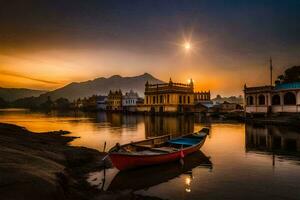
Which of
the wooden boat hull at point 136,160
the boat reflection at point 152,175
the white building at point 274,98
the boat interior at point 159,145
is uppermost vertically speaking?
the white building at point 274,98

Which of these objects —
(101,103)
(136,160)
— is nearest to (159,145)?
(136,160)

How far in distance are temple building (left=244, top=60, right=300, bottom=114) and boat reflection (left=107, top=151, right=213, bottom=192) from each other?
46299 mm

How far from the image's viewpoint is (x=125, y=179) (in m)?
16.1

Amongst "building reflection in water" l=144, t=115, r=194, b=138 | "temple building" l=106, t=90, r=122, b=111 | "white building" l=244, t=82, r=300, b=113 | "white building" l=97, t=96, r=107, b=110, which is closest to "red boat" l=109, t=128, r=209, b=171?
"building reflection in water" l=144, t=115, r=194, b=138

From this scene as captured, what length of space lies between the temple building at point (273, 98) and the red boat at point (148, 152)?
42411mm

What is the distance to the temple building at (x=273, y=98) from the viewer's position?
191 feet

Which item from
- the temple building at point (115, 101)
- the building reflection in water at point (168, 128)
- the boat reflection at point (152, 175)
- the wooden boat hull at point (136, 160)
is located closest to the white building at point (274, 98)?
the building reflection in water at point (168, 128)

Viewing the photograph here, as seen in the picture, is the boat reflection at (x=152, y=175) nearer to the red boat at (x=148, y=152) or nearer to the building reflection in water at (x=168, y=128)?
the red boat at (x=148, y=152)

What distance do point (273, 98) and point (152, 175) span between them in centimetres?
5523

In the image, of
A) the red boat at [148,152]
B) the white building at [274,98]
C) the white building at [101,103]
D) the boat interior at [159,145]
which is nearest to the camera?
the red boat at [148,152]

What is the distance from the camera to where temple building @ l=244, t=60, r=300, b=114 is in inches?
2287

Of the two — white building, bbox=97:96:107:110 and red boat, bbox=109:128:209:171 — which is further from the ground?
white building, bbox=97:96:107:110

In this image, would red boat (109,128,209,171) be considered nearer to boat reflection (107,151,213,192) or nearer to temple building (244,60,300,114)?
boat reflection (107,151,213,192)

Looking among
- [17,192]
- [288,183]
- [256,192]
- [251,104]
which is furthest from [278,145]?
[251,104]
